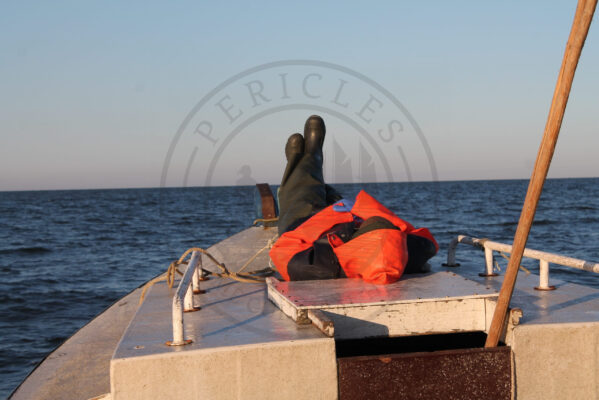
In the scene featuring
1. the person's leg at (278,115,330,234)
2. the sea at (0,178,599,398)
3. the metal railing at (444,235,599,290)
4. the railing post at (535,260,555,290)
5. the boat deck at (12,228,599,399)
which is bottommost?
the sea at (0,178,599,398)

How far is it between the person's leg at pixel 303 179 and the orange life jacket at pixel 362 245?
135 cm

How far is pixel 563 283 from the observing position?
490cm

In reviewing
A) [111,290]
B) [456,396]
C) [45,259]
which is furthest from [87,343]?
[45,259]

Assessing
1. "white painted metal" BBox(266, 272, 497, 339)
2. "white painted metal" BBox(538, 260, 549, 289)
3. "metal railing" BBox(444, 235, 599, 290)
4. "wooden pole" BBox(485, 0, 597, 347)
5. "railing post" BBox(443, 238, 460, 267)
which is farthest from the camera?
"railing post" BBox(443, 238, 460, 267)

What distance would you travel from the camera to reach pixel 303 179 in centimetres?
716

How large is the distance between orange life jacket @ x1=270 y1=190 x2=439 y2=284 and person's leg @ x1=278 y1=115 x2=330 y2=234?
1.35 meters

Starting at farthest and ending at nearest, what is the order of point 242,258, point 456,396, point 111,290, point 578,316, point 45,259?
1. point 45,259
2. point 111,290
3. point 242,258
4. point 578,316
5. point 456,396

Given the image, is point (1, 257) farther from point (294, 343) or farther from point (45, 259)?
point (294, 343)

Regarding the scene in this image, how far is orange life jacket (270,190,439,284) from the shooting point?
425cm

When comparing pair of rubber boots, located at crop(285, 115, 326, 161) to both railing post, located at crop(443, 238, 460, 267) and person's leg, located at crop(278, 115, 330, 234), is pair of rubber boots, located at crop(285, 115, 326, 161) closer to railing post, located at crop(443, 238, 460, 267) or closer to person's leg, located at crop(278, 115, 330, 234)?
person's leg, located at crop(278, 115, 330, 234)

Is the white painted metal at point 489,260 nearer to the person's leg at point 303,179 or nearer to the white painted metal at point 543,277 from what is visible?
the white painted metal at point 543,277

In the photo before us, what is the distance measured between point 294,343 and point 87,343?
11.1 ft

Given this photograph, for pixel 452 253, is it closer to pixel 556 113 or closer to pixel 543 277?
pixel 543 277

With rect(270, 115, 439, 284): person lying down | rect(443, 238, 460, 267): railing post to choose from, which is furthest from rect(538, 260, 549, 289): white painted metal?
rect(443, 238, 460, 267): railing post
